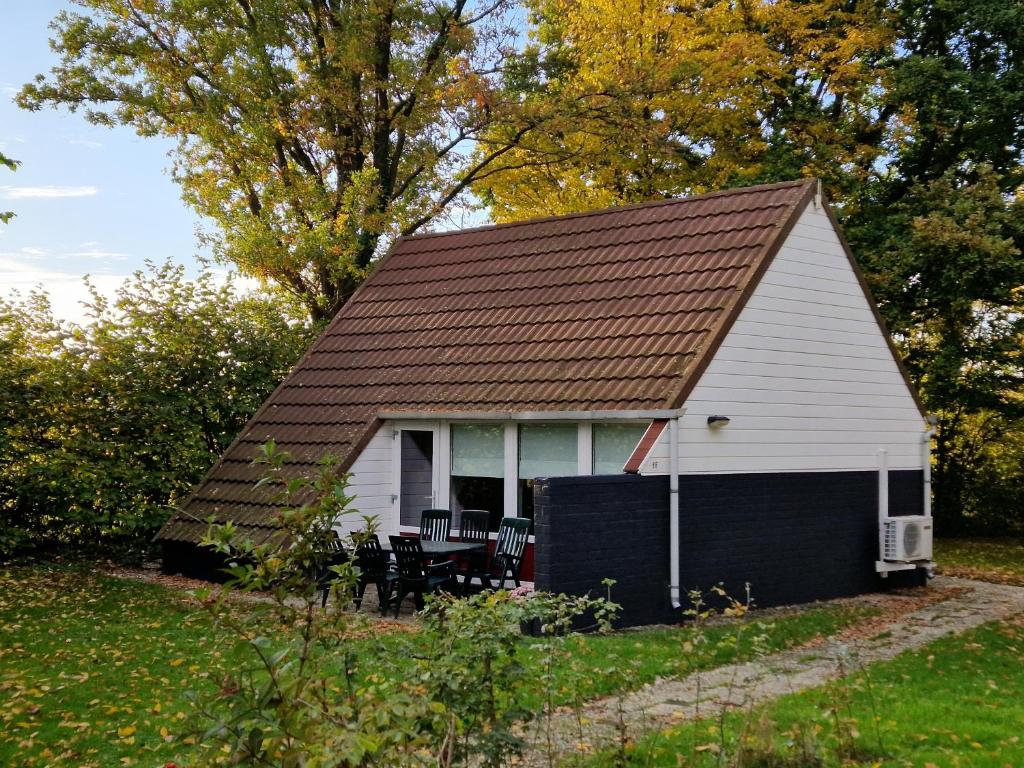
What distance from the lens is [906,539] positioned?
15203 mm

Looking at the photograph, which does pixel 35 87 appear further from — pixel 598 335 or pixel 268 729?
pixel 268 729

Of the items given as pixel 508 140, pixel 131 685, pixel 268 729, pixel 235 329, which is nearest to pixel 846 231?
pixel 508 140

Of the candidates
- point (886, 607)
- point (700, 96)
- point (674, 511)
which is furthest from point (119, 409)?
point (700, 96)

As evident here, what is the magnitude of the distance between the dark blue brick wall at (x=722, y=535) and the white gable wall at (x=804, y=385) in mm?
315

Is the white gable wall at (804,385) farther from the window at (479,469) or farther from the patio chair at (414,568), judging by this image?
the patio chair at (414,568)

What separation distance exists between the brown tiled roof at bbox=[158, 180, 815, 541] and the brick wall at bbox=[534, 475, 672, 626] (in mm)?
1283

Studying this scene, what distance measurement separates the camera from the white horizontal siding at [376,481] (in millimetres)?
14586

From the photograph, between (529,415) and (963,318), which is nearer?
(529,415)

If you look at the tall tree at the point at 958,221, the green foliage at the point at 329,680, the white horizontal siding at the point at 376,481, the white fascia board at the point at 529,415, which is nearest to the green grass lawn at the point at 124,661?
the green foliage at the point at 329,680

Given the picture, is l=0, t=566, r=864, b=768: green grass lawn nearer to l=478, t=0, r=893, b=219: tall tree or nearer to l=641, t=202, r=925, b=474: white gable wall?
l=641, t=202, r=925, b=474: white gable wall

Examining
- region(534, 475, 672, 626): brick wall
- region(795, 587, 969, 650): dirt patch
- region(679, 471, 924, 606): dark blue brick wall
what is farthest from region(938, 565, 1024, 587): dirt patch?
region(534, 475, 672, 626): brick wall

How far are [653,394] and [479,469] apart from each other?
10.1ft

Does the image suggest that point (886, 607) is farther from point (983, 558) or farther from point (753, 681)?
point (983, 558)

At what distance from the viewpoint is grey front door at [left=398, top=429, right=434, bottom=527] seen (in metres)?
14.9
